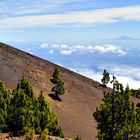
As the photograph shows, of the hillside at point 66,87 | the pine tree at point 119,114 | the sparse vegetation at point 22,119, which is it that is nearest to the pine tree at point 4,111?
Result: the sparse vegetation at point 22,119

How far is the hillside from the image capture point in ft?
283

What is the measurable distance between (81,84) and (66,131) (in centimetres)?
3472

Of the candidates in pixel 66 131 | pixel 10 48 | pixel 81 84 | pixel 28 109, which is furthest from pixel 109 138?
pixel 10 48

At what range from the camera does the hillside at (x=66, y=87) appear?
8621cm

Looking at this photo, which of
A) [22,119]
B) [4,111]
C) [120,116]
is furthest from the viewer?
[4,111]

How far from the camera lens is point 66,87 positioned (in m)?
105

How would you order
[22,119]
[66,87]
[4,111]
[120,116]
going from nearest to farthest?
[22,119] < [120,116] < [4,111] < [66,87]

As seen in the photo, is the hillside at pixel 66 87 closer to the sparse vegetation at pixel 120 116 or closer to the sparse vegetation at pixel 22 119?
the sparse vegetation at pixel 22 119

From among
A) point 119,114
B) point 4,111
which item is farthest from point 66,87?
point 119,114

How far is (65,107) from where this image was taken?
304 ft

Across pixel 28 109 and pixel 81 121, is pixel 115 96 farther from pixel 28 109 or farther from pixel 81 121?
pixel 81 121

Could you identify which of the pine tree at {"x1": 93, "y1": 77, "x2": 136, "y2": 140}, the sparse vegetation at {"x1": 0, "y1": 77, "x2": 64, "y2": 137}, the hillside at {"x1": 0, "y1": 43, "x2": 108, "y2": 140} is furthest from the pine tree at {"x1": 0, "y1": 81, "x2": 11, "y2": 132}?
the hillside at {"x1": 0, "y1": 43, "x2": 108, "y2": 140}

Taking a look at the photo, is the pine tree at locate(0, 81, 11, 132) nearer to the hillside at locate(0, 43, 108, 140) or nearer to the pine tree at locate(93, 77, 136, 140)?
the pine tree at locate(93, 77, 136, 140)

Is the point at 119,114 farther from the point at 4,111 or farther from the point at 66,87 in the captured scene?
the point at 66,87
